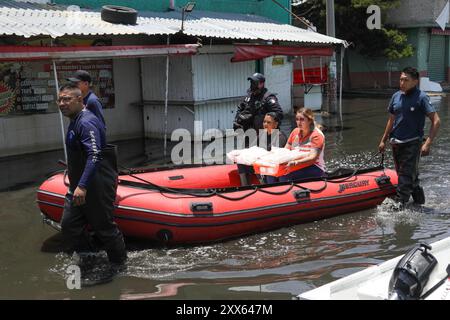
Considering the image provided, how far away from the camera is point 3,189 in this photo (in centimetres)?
866

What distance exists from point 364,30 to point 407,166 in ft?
62.4

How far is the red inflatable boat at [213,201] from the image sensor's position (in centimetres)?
586

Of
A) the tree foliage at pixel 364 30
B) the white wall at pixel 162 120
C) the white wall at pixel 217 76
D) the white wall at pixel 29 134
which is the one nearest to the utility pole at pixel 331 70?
the white wall at pixel 217 76

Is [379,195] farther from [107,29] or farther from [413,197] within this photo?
[107,29]

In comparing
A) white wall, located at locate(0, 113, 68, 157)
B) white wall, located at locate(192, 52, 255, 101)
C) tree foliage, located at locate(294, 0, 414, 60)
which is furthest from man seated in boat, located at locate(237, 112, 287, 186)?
tree foliage, located at locate(294, 0, 414, 60)

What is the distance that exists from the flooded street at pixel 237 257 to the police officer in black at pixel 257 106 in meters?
1.66

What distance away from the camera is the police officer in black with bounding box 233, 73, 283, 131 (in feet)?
24.8

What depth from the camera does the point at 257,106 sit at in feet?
25.3

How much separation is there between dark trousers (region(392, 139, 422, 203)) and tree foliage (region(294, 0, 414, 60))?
58.6 feet

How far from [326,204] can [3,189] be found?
16.1 ft

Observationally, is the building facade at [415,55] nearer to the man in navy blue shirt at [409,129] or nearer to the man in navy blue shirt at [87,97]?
the man in navy blue shirt at [409,129]

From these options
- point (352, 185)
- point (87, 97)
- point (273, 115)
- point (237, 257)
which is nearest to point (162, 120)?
point (273, 115)

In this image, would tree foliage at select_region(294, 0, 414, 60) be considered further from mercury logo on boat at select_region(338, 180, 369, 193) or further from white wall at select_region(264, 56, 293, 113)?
mercury logo on boat at select_region(338, 180, 369, 193)
